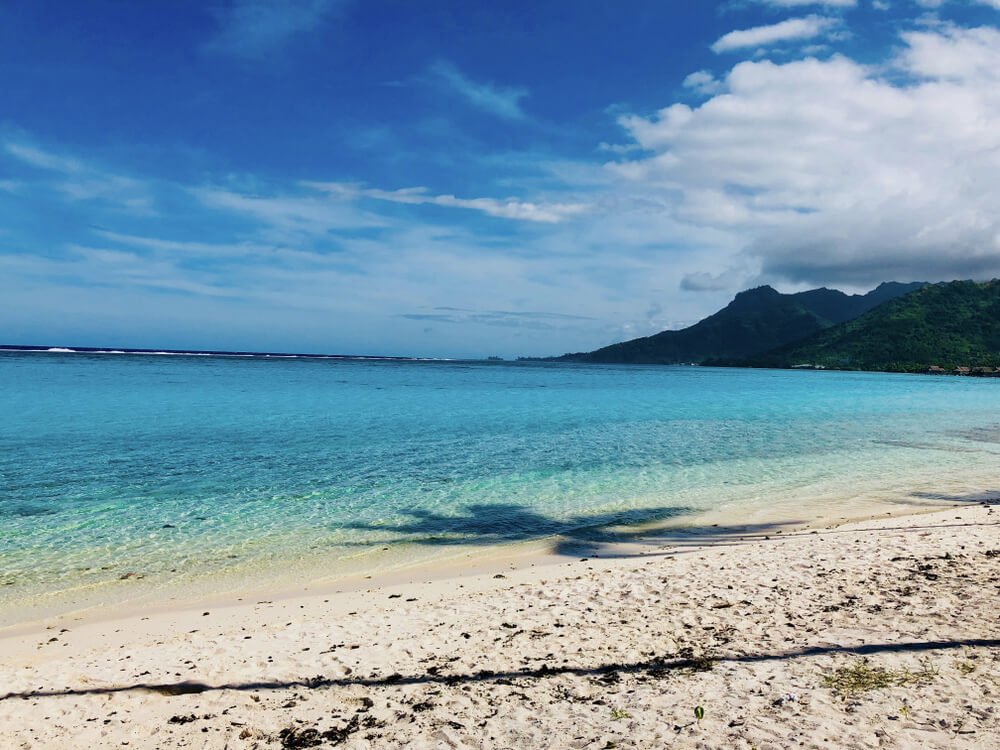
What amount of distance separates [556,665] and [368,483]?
46.0 ft

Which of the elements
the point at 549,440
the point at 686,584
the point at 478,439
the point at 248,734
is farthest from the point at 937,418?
the point at 248,734

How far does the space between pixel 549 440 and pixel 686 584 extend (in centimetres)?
2172

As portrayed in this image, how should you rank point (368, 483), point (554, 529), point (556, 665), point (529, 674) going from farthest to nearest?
point (368, 483) < point (554, 529) < point (556, 665) < point (529, 674)

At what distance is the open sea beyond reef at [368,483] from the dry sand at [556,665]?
2.83 m

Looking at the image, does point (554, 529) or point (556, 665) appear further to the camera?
point (554, 529)

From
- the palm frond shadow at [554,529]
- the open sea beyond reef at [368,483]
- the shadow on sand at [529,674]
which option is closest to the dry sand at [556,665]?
the shadow on sand at [529,674]

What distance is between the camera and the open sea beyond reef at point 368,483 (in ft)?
43.2

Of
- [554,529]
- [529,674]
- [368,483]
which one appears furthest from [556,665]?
[368,483]

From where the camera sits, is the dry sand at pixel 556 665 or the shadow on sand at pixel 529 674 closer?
the dry sand at pixel 556 665

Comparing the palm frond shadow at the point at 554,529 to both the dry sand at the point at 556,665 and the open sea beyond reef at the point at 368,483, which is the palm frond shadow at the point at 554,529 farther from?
the dry sand at the point at 556,665

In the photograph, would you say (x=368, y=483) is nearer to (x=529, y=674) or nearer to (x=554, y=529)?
(x=554, y=529)

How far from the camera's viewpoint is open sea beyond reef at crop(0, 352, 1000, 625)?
1316 cm

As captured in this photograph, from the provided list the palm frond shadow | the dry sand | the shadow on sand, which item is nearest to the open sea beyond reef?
the palm frond shadow

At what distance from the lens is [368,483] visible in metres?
20.7
